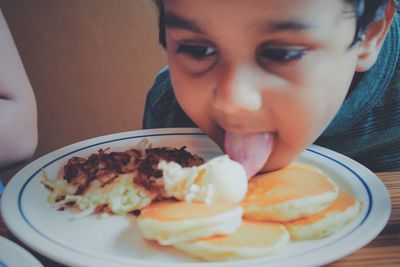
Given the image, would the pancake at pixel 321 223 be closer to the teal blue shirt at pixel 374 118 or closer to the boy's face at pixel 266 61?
the boy's face at pixel 266 61

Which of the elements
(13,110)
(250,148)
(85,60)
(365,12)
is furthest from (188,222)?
(85,60)

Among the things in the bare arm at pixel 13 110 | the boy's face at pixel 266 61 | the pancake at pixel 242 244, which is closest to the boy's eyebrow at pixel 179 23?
the boy's face at pixel 266 61

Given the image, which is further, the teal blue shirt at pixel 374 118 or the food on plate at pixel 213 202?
the teal blue shirt at pixel 374 118

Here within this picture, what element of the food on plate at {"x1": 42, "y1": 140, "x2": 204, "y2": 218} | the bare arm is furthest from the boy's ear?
the bare arm

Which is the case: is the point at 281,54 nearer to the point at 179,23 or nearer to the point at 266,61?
the point at 266,61

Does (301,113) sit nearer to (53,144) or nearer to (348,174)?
(348,174)

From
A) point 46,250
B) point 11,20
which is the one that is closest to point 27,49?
point 11,20
